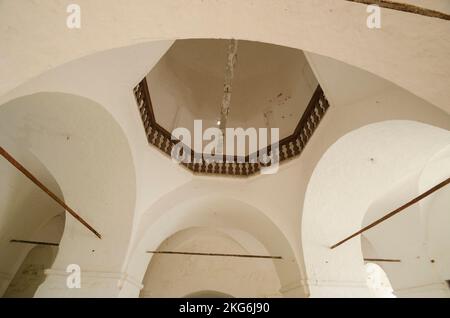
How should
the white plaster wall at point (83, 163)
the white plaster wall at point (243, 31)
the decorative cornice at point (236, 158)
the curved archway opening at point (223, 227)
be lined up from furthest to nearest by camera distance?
the curved archway opening at point (223, 227), the decorative cornice at point (236, 158), the white plaster wall at point (83, 163), the white plaster wall at point (243, 31)

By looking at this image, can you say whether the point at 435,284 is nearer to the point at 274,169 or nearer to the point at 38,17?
the point at 274,169

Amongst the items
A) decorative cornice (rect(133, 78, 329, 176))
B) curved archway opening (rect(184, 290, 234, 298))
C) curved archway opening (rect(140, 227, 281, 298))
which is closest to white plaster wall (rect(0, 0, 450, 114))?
decorative cornice (rect(133, 78, 329, 176))

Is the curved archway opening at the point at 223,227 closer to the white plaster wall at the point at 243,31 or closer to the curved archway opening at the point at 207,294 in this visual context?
the curved archway opening at the point at 207,294

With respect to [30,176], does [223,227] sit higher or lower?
higher

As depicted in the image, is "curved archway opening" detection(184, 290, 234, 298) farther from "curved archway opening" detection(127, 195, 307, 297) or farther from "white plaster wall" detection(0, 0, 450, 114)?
"white plaster wall" detection(0, 0, 450, 114)

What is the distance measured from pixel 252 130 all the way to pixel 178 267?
5.77 meters

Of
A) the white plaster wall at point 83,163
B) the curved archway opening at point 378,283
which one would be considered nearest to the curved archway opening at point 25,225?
the white plaster wall at point 83,163

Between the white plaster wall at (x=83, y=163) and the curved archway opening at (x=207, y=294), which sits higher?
the white plaster wall at (x=83, y=163)

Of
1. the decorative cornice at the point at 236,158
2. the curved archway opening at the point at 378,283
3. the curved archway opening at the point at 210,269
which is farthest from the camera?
the curved archway opening at the point at 210,269

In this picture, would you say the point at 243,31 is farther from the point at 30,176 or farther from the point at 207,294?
the point at 207,294

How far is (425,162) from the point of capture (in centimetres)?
604

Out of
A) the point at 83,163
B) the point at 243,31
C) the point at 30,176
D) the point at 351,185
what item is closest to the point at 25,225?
the point at 83,163
